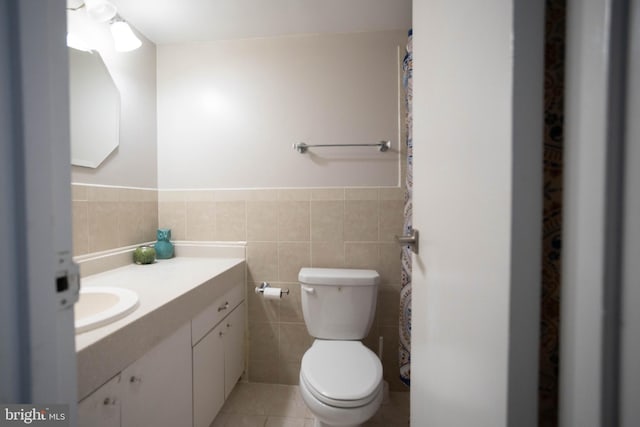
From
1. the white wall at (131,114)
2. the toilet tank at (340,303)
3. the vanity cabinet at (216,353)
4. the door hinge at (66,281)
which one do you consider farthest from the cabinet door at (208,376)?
the white wall at (131,114)

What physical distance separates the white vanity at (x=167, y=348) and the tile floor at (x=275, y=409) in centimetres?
14

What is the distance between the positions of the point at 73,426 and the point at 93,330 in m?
0.39

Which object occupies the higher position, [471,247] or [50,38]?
[50,38]

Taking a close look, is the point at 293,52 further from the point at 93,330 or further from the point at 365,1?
the point at 93,330

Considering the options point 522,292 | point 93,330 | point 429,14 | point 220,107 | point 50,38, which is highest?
point 220,107

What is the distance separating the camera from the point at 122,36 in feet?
4.11

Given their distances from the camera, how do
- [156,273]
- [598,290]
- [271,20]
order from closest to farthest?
[598,290]
[156,273]
[271,20]

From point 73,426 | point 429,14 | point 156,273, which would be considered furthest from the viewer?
point 156,273

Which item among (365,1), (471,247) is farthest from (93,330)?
(365,1)

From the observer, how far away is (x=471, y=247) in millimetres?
407

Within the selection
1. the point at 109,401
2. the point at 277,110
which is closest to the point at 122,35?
the point at 277,110

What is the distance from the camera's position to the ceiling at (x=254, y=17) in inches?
52.4

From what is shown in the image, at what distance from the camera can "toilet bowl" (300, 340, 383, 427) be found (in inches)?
37.5

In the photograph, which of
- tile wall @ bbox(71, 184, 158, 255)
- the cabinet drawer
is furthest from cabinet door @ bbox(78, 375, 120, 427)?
tile wall @ bbox(71, 184, 158, 255)
